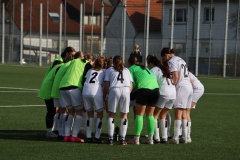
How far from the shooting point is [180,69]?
45.7 ft

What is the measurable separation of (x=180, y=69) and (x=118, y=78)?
1527 millimetres

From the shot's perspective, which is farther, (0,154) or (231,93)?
(231,93)

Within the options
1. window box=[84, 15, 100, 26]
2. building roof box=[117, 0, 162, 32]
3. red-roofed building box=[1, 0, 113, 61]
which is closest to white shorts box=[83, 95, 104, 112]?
building roof box=[117, 0, 162, 32]

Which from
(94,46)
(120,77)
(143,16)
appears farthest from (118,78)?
(143,16)

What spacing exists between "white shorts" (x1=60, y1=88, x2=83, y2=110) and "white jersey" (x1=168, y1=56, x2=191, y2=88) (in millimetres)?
2068

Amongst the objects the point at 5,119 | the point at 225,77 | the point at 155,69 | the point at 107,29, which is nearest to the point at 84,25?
the point at 107,29

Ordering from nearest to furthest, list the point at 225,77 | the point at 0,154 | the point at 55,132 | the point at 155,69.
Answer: the point at 0,154 → the point at 155,69 → the point at 55,132 → the point at 225,77

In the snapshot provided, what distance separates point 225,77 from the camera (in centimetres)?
4444

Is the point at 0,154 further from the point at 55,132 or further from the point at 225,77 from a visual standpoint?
the point at 225,77

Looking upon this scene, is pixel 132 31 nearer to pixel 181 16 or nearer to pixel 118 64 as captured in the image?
pixel 181 16

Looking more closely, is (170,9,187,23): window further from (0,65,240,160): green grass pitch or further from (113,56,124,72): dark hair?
(113,56,124,72): dark hair

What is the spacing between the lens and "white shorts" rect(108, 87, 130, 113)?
43.4ft

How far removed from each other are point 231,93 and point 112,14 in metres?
26.5

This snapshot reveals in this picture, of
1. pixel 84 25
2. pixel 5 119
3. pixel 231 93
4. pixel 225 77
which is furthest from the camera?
pixel 84 25
